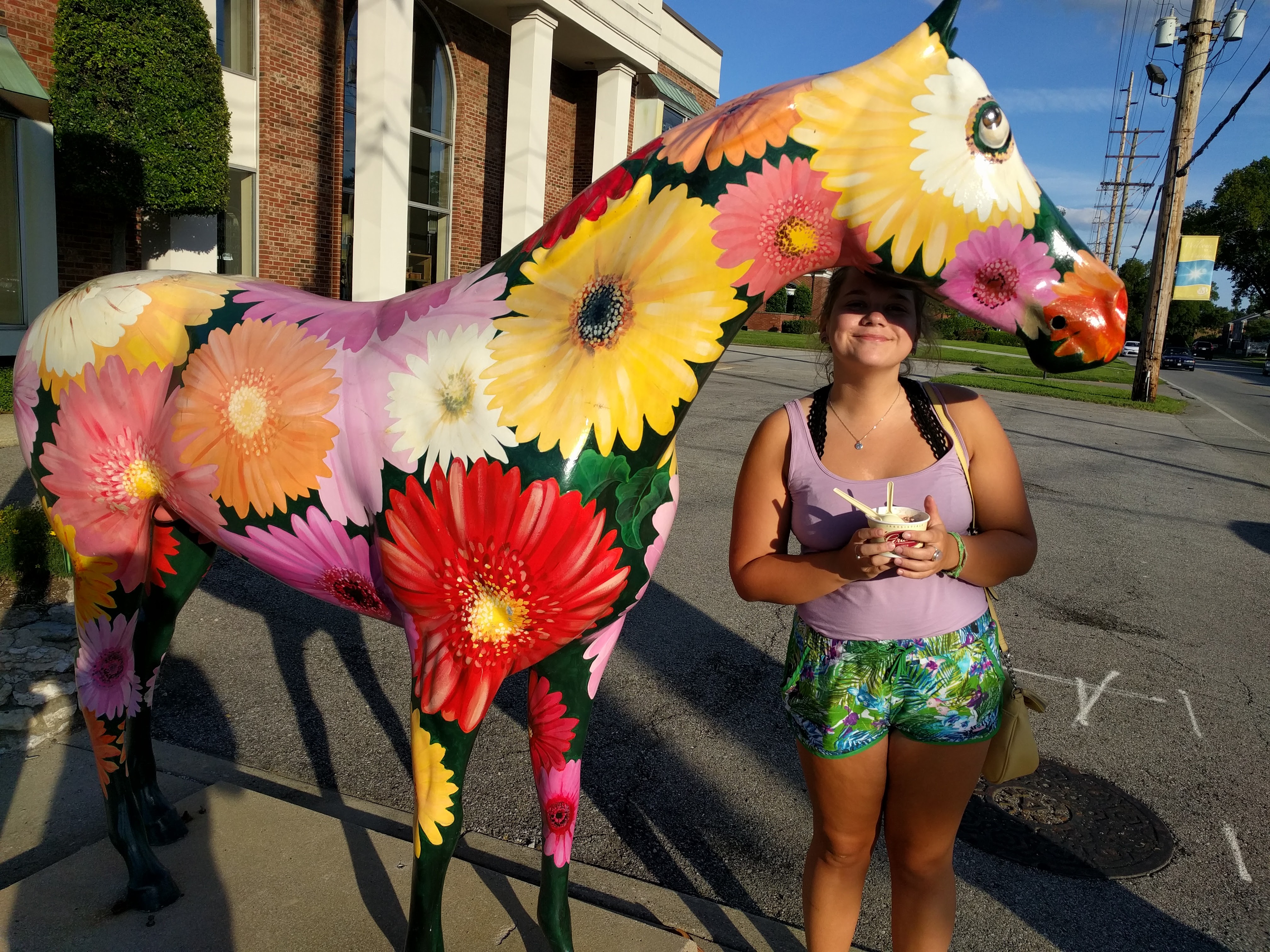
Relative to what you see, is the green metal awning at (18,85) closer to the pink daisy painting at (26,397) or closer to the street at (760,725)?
the street at (760,725)

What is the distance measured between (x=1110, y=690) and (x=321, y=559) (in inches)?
155

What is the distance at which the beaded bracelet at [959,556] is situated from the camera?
1758 mm

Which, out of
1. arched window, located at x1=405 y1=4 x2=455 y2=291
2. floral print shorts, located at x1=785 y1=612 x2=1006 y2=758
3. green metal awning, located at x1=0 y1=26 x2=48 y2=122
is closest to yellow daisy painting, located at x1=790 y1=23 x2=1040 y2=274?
floral print shorts, located at x1=785 y1=612 x2=1006 y2=758

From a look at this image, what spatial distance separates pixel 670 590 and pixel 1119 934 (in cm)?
314

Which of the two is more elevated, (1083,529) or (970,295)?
(970,295)

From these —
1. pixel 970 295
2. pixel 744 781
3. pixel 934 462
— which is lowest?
pixel 744 781

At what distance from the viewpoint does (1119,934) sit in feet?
8.19

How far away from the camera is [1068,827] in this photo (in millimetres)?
3021

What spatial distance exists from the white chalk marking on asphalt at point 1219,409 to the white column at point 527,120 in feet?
43.2

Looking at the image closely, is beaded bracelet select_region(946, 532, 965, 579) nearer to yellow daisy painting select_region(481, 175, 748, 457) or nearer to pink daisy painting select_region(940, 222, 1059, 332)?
pink daisy painting select_region(940, 222, 1059, 332)

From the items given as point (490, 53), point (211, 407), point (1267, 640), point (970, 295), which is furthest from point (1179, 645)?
point (490, 53)

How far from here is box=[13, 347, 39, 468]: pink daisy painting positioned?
2156 mm

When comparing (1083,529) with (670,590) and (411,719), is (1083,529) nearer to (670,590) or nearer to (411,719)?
(670,590)

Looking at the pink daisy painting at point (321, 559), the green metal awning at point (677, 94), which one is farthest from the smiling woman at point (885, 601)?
the green metal awning at point (677, 94)
